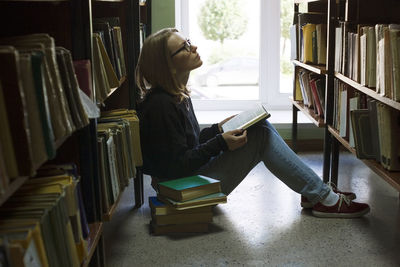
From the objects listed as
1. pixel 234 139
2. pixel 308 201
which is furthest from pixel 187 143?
pixel 308 201

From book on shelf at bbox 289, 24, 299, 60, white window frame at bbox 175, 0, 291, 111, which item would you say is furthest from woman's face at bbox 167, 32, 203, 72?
white window frame at bbox 175, 0, 291, 111

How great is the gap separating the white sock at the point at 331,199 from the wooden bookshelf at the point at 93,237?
1.17 meters

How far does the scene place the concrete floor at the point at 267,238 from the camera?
224 centimetres

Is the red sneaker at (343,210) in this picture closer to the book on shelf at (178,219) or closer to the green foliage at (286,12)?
the book on shelf at (178,219)

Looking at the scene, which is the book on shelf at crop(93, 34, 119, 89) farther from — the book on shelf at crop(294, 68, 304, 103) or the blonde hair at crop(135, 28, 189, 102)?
the book on shelf at crop(294, 68, 304, 103)

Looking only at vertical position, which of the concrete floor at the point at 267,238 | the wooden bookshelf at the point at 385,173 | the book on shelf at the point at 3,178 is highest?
the book on shelf at the point at 3,178

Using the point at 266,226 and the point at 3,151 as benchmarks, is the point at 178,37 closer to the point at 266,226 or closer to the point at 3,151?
the point at 266,226

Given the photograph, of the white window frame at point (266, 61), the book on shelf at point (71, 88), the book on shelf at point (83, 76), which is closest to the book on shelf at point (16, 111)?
the book on shelf at point (71, 88)

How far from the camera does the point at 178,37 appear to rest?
2.54 meters

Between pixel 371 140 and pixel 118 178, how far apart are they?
1055 millimetres

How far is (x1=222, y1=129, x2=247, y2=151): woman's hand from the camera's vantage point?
2490mm

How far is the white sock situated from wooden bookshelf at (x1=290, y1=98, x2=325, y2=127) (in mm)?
577

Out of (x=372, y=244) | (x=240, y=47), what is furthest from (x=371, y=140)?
(x=240, y=47)

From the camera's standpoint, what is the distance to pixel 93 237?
5.80ft
